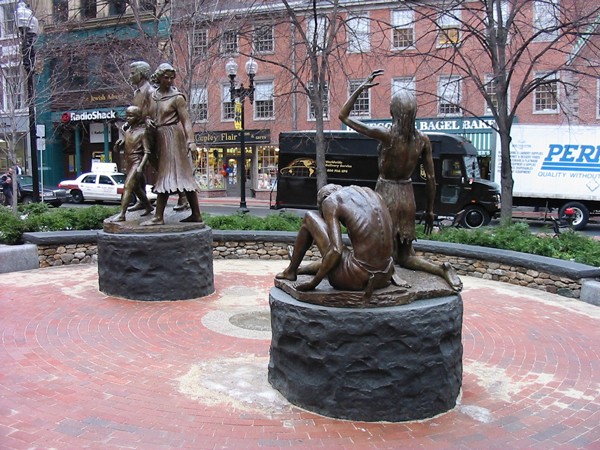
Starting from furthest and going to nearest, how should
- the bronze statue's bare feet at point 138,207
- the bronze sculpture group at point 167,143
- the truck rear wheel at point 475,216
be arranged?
1. the truck rear wheel at point 475,216
2. the bronze statue's bare feet at point 138,207
3. the bronze sculpture group at point 167,143

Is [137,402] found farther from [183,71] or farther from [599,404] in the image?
[183,71]

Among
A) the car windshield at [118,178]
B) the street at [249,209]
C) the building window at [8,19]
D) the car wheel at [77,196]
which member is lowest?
the street at [249,209]

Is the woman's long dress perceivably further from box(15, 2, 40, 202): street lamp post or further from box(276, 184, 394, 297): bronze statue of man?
box(15, 2, 40, 202): street lamp post

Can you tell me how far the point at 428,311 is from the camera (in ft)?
14.3

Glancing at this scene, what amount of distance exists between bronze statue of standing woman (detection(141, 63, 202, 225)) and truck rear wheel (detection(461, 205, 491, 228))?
12.8 m

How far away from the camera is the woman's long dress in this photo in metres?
8.15

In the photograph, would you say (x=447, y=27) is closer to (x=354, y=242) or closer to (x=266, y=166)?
(x=354, y=242)

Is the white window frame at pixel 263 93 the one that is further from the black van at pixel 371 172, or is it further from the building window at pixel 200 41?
the building window at pixel 200 41

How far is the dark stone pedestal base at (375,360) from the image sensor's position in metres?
4.27

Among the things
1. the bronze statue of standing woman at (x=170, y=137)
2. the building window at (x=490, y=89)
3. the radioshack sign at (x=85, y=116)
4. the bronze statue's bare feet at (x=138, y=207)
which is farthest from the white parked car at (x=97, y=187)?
the bronze statue of standing woman at (x=170, y=137)

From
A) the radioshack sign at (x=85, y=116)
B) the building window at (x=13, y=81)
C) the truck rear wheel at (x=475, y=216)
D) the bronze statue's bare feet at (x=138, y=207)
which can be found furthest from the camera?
the radioshack sign at (x=85, y=116)

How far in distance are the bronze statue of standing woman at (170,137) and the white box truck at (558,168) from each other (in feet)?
47.8

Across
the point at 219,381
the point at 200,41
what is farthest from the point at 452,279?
the point at 200,41

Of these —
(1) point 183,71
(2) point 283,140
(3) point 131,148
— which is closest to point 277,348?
(3) point 131,148
